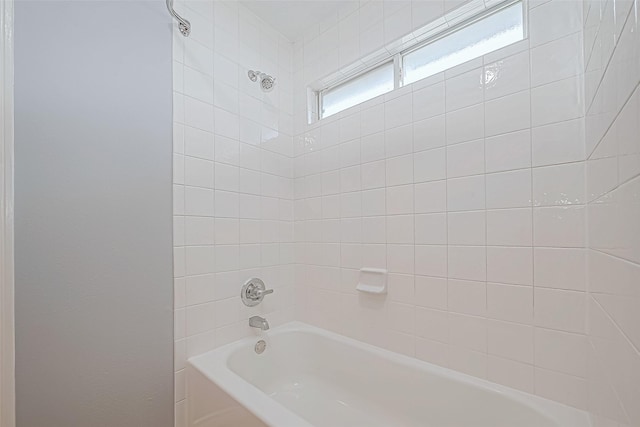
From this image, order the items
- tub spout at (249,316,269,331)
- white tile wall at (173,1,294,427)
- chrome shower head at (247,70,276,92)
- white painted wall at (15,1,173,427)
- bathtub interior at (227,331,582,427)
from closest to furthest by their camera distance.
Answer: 1. white painted wall at (15,1,173,427)
2. bathtub interior at (227,331,582,427)
3. white tile wall at (173,1,294,427)
4. tub spout at (249,316,269,331)
5. chrome shower head at (247,70,276,92)

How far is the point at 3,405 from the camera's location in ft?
3.00

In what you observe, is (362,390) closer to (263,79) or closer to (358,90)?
(358,90)

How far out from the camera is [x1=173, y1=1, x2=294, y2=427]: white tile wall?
1.43 meters

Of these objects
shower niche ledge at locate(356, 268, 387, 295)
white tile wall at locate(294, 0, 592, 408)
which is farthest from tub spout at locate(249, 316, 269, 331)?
shower niche ledge at locate(356, 268, 387, 295)

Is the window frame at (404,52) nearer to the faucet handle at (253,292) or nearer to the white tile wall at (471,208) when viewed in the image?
the white tile wall at (471,208)

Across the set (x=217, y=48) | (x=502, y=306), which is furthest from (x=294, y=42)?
(x=502, y=306)

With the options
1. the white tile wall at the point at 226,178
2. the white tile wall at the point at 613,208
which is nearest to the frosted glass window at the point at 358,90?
the white tile wall at the point at 226,178

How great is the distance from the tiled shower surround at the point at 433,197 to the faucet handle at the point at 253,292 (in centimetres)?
7

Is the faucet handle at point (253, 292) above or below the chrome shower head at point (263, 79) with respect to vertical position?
below

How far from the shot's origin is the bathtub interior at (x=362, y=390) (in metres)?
1.16

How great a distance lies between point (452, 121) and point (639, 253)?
1.01 m

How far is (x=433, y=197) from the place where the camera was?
136 centimetres

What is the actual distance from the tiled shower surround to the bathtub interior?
98mm

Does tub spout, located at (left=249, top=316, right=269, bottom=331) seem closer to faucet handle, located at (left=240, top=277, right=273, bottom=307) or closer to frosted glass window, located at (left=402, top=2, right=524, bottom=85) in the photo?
faucet handle, located at (left=240, top=277, right=273, bottom=307)
